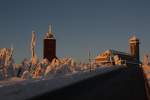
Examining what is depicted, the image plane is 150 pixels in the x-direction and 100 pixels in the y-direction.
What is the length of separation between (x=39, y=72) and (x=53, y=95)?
9213 cm

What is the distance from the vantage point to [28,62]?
113 metres

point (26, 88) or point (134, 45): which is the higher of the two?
point (134, 45)

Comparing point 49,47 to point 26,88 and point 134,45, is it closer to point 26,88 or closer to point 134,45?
point 134,45

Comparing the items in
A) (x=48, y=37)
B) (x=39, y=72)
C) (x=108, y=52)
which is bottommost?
(x=39, y=72)

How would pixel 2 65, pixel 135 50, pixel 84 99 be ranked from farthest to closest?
pixel 135 50 < pixel 2 65 < pixel 84 99

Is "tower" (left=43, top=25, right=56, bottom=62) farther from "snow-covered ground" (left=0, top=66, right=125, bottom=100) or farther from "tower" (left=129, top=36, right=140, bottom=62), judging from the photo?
"snow-covered ground" (left=0, top=66, right=125, bottom=100)

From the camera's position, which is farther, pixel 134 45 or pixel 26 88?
pixel 134 45

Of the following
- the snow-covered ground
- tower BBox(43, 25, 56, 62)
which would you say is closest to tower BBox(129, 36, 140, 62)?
tower BBox(43, 25, 56, 62)

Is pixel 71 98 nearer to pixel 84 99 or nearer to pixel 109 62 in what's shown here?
pixel 84 99

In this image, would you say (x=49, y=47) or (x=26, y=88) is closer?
(x=26, y=88)

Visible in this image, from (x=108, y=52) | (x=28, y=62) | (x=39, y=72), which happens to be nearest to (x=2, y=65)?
(x=39, y=72)

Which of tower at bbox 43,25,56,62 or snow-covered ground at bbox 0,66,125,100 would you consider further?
tower at bbox 43,25,56,62

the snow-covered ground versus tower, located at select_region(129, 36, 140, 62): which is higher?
tower, located at select_region(129, 36, 140, 62)

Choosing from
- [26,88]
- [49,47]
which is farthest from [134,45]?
[26,88]
